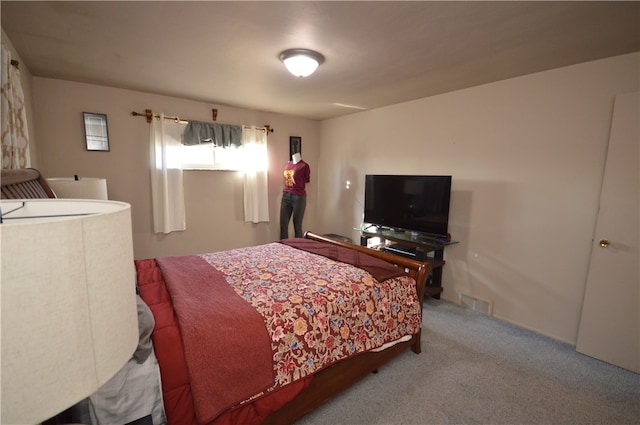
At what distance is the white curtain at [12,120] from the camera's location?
1.61 m

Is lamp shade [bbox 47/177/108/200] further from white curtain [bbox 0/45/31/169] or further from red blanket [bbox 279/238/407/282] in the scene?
red blanket [bbox 279/238/407/282]

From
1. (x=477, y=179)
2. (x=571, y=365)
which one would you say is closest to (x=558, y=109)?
(x=477, y=179)

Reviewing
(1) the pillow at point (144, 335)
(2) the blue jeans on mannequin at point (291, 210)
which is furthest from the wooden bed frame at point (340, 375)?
(2) the blue jeans on mannequin at point (291, 210)

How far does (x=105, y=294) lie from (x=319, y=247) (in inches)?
87.7

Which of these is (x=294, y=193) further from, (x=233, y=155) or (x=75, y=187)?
(x=75, y=187)

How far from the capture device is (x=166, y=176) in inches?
140

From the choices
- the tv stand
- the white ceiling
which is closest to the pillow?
the white ceiling

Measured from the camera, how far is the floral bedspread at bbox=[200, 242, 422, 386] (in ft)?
4.95

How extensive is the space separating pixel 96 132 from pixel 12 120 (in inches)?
62.9

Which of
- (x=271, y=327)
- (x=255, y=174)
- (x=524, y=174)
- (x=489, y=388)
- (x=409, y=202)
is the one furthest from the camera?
(x=255, y=174)

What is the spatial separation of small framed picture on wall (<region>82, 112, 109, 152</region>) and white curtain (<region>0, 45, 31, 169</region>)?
1.28m

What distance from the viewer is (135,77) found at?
9.27 feet

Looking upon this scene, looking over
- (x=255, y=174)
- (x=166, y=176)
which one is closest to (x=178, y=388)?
(x=166, y=176)

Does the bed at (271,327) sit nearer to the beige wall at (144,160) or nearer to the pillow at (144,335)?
the pillow at (144,335)
